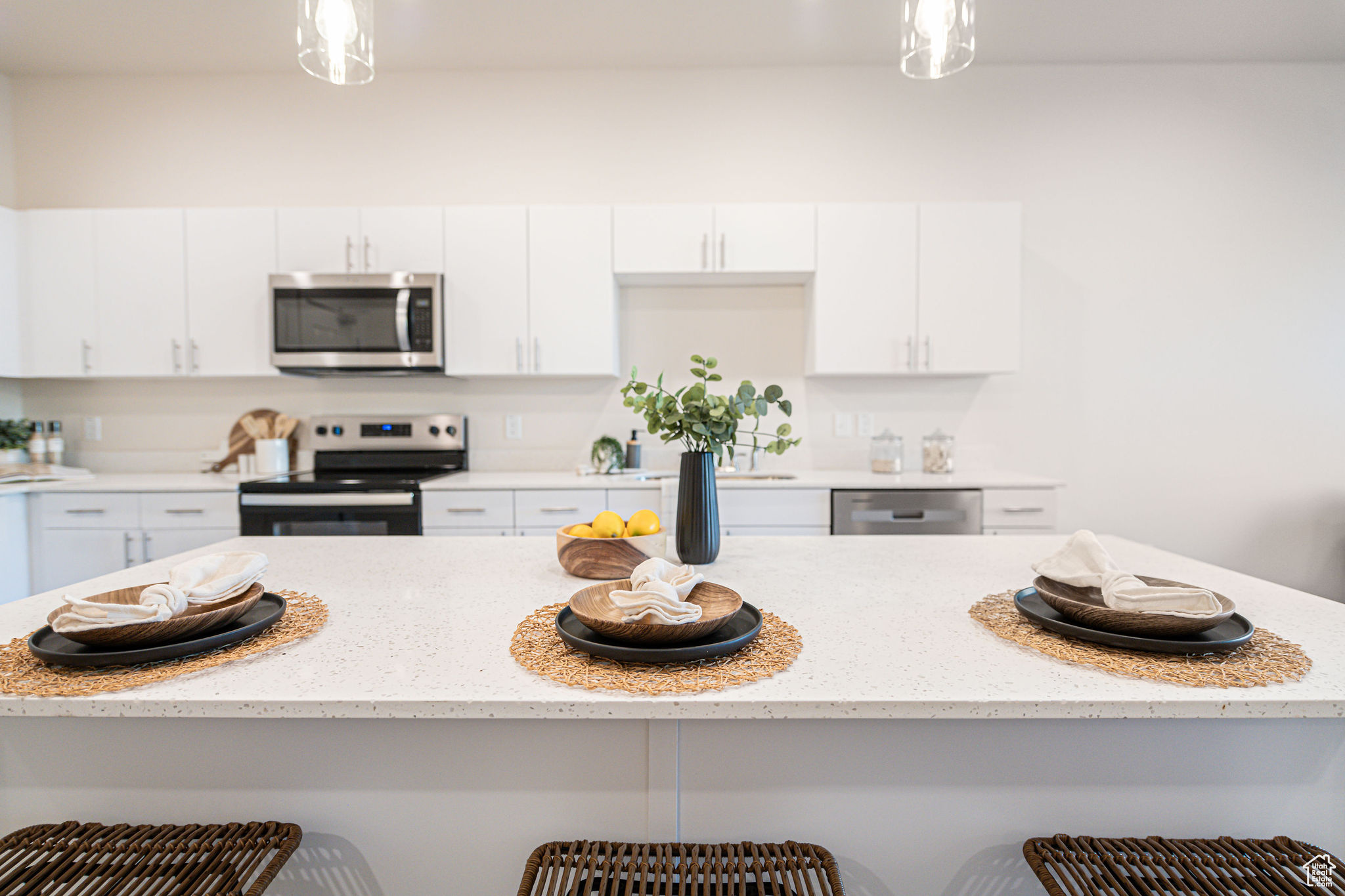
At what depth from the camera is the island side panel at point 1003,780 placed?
852mm

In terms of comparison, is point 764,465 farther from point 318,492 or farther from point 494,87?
point 494,87

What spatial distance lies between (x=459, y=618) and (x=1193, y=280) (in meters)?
3.80

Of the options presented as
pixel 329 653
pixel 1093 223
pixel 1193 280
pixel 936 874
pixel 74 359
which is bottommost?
pixel 936 874

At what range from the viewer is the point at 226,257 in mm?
2908

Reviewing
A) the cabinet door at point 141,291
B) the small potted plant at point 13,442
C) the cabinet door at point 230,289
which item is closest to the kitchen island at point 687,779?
the cabinet door at point 230,289

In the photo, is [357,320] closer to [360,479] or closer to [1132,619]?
[360,479]

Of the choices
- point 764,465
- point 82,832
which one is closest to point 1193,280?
point 764,465

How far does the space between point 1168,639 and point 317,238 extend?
3303mm

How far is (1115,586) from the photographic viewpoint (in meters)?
0.90

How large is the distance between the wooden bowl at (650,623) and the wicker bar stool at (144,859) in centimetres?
47

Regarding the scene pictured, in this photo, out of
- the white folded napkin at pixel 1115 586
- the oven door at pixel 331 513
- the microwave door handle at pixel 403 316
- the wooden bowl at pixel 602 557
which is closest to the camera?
the white folded napkin at pixel 1115 586

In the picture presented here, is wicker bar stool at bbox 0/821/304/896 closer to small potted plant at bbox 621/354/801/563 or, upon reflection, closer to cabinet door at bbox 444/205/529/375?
small potted plant at bbox 621/354/801/563

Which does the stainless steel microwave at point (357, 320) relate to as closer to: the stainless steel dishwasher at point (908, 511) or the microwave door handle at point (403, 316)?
the microwave door handle at point (403, 316)

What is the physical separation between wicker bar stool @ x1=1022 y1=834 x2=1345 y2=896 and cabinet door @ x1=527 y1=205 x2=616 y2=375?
96.4 inches
